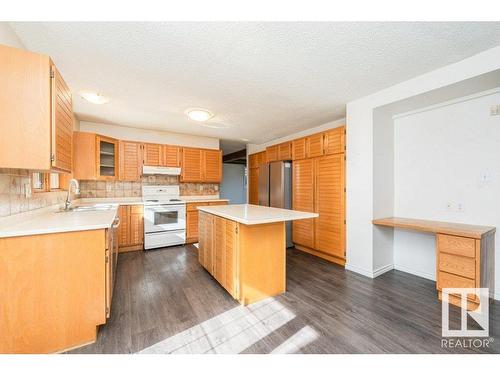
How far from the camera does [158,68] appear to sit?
200cm

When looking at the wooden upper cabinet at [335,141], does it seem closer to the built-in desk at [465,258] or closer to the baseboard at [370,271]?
the built-in desk at [465,258]

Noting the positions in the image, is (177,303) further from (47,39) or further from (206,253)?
(47,39)

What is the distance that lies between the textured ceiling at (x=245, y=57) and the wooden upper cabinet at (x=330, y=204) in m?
0.90

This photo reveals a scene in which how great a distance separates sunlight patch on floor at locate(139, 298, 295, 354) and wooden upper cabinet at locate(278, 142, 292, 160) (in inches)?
107

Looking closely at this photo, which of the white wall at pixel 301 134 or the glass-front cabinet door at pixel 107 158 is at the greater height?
the white wall at pixel 301 134

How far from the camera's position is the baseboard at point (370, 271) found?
2642mm

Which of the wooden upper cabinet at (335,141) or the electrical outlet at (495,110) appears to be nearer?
the electrical outlet at (495,110)

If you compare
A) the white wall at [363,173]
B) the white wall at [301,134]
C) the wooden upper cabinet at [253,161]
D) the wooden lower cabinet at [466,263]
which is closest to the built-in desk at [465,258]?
the wooden lower cabinet at [466,263]

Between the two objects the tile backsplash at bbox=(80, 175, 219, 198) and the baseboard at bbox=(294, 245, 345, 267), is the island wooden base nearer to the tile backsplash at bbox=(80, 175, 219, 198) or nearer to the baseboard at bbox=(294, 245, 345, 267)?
the baseboard at bbox=(294, 245, 345, 267)

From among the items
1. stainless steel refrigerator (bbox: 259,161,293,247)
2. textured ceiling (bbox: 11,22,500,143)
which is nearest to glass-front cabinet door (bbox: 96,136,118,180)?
textured ceiling (bbox: 11,22,500,143)

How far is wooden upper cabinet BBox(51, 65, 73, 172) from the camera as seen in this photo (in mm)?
1344

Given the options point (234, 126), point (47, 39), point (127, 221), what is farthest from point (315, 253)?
point (47, 39)

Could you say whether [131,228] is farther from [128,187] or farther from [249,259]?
[249,259]

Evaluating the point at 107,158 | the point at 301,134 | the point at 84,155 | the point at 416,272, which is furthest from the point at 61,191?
the point at 416,272
